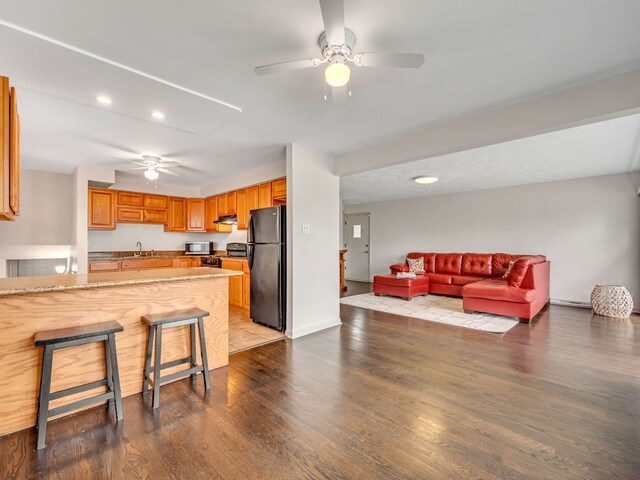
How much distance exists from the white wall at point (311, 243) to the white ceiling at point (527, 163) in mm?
1450

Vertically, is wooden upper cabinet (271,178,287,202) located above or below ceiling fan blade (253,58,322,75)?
below

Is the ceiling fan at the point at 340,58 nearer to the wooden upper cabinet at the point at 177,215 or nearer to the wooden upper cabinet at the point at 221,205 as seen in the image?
the wooden upper cabinet at the point at 221,205

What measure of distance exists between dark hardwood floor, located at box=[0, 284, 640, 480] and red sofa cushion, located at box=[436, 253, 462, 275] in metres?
3.45

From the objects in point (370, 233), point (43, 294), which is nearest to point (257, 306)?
point (43, 294)

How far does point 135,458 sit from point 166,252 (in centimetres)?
543

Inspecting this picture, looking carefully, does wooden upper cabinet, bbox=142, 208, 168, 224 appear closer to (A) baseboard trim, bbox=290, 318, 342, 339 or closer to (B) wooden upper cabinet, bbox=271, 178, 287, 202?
(B) wooden upper cabinet, bbox=271, 178, 287, 202

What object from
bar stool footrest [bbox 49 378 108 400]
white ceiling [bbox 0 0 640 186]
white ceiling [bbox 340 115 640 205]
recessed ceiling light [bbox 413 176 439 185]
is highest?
white ceiling [bbox 0 0 640 186]

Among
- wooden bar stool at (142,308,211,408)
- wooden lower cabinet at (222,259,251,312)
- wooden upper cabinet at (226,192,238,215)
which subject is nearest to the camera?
wooden bar stool at (142,308,211,408)

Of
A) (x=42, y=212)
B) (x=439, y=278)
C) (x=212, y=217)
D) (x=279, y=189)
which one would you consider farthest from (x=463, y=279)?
(x=42, y=212)

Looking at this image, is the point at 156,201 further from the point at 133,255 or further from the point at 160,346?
the point at 160,346

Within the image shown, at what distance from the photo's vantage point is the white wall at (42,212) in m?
4.88

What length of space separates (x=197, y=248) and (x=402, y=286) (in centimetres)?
445

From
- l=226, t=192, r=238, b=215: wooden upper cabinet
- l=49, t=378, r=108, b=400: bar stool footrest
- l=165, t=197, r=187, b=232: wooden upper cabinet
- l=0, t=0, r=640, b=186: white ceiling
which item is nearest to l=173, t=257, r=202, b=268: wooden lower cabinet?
l=165, t=197, r=187, b=232: wooden upper cabinet

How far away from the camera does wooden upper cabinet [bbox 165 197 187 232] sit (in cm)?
616
